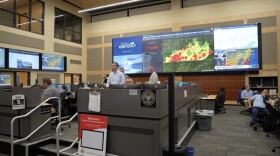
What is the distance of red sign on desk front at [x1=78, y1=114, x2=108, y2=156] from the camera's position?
2400mm

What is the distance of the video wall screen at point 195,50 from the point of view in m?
8.27

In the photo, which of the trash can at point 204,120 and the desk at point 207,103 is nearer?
the trash can at point 204,120

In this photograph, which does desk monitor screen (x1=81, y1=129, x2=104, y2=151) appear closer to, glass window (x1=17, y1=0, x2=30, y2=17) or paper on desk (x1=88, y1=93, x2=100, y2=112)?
paper on desk (x1=88, y1=93, x2=100, y2=112)

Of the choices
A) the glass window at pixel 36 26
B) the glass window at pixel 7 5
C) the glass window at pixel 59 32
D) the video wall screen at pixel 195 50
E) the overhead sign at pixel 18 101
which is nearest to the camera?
the overhead sign at pixel 18 101

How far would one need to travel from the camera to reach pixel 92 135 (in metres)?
2.46

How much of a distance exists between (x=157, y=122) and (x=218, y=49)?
24.7 feet

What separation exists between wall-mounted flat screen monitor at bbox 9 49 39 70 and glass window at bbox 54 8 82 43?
1926mm

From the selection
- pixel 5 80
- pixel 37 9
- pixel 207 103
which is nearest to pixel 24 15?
pixel 37 9

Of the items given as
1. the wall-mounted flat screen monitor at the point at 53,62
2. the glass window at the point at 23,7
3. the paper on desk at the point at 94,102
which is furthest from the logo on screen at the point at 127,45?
the paper on desk at the point at 94,102

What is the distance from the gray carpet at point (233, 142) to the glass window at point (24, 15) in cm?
874

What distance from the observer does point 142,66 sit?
10.2 m

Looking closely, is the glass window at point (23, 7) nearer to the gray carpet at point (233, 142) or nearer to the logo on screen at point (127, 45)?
the logo on screen at point (127, 45)

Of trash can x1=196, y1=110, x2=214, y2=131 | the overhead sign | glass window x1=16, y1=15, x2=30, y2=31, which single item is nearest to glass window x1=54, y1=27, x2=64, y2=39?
glass window x1=16, y1=15, x2=30, y2=31

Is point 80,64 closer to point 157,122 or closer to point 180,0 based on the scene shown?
point 180,0
